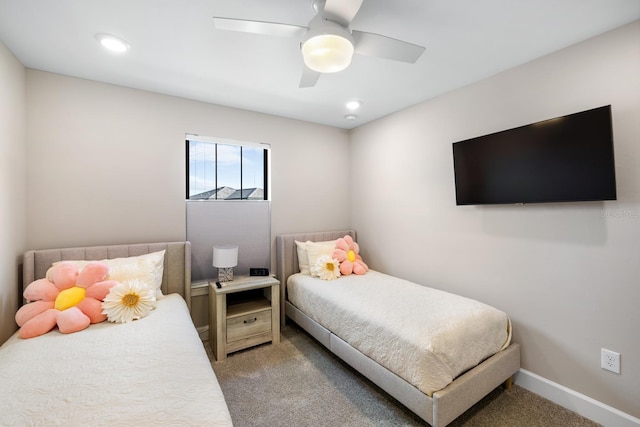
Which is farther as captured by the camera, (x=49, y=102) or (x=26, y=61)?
(x=49, y=102)

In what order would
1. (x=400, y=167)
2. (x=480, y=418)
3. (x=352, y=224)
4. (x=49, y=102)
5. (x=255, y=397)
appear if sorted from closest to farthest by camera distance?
(x=480, y=418), (x=255, y=397), (x=49, y=102), (x=400, y=167), (x=352, y=224)

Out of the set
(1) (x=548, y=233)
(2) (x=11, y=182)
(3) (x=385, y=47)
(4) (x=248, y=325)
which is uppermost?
(3) (x=385, y=47)

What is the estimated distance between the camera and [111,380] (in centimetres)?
123

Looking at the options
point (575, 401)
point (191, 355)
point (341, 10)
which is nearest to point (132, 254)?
point (191, 355)

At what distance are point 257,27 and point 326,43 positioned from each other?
368 mm

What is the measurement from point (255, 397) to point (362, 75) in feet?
8.89

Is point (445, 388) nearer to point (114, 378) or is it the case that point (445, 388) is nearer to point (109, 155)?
point (114, 378)

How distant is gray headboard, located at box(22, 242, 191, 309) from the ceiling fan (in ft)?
6.52

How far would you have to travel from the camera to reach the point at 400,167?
3172 mm

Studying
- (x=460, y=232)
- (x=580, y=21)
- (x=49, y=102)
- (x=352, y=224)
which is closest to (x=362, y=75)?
(x=580, y=21)

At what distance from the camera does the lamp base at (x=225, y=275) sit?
2.77 metres

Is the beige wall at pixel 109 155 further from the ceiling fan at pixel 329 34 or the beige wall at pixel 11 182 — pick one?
the ceiling fan at pixel 329 34

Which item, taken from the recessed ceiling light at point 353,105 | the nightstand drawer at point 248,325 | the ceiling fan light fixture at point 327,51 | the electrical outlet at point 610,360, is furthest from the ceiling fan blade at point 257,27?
the electrical outlet at point 610,360

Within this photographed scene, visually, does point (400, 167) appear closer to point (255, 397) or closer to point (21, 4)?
point (255, 397)
